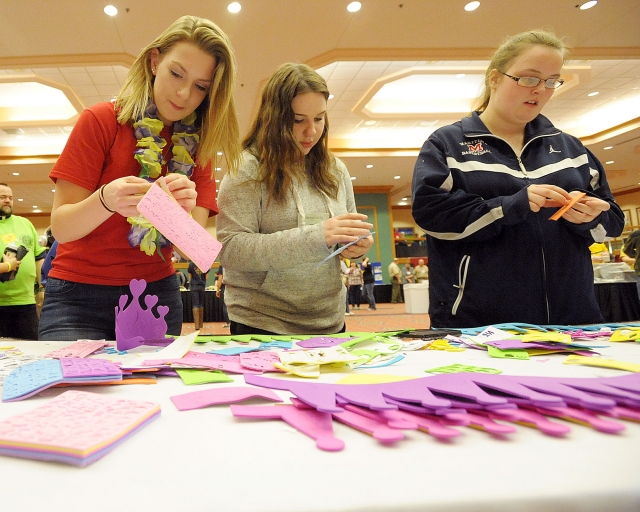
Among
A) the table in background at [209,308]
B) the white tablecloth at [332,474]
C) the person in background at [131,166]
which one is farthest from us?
the table in background at [209,308]

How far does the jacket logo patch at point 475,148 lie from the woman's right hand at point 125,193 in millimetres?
813

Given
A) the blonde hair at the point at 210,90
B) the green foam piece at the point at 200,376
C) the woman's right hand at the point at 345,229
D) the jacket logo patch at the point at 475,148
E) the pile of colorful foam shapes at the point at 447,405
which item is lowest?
the pile of colorful foam shapes at the point at 447,405

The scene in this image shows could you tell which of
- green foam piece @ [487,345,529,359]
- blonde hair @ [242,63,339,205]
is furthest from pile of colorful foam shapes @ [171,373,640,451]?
blonde hair @ [242,63,339,205]

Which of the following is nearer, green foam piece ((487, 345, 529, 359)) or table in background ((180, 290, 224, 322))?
green foam piece ((487, 345, 529, 359))

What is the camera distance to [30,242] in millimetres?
2555

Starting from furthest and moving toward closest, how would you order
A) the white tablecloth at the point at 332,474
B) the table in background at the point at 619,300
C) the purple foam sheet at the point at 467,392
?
the table in background at the point at 619,300, the purple foam sheet at the point at 467,392, the white tablecloth at the point at 332,474

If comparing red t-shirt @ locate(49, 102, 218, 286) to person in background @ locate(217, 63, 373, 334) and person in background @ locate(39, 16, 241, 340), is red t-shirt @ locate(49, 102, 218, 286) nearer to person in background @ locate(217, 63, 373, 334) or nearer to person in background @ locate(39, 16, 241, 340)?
person in background @ locate(39, 16, 241, 340)

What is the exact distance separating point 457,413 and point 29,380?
456 mm

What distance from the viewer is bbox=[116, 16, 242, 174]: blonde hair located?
1.00m

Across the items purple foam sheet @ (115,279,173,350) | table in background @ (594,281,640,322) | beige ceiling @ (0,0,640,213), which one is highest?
beige ceiling @ (0,0,640,213)

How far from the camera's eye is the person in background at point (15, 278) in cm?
233

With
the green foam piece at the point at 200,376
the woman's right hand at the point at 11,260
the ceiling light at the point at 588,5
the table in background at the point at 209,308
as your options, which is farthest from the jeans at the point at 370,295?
the green foam piece at the point at 200,376

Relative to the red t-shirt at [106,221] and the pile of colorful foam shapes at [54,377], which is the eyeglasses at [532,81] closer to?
the red t-shirt at [106,221]

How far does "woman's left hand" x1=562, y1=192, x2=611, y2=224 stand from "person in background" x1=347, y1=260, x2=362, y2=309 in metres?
7.58
